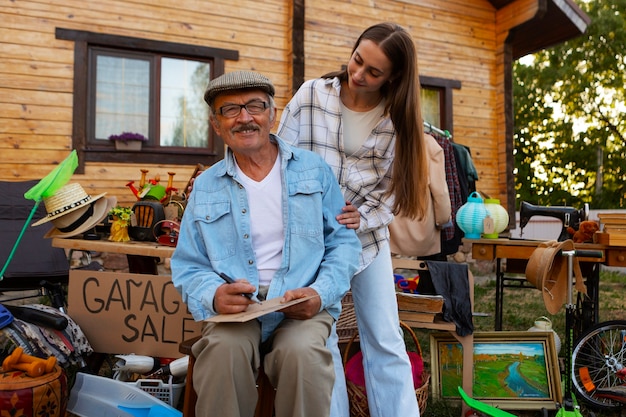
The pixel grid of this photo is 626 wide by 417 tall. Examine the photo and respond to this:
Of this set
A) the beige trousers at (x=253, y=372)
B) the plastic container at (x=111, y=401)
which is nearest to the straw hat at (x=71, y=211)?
the plastic container at (x=111, y=401)

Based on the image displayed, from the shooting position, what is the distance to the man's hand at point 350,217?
2.16 m

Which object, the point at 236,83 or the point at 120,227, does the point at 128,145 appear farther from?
the point at 236,83

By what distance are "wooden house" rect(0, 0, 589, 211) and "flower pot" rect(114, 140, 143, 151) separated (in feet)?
0.22

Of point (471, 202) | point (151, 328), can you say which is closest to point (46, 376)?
point (151, 328)

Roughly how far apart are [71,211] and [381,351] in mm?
1898

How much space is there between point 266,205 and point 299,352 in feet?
1.98

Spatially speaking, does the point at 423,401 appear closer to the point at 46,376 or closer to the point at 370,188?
the point at 370,188

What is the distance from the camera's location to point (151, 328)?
9.66 feet

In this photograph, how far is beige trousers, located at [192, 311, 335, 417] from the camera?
1.73 metres

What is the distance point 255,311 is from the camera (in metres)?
1.78

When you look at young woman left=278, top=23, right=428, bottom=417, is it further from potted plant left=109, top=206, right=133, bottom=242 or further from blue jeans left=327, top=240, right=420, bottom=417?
potted plant left=109, top=206, right=133, bottom=242

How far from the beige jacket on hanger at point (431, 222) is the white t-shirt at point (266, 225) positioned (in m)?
2.74

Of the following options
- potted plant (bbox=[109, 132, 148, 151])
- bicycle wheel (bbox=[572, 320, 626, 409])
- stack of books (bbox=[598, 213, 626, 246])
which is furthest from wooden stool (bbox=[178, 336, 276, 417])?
potted plant (bbox=[109, 132, 148, 151])

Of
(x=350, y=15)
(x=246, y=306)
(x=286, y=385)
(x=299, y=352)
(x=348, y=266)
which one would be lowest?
(x=286, y=385)
